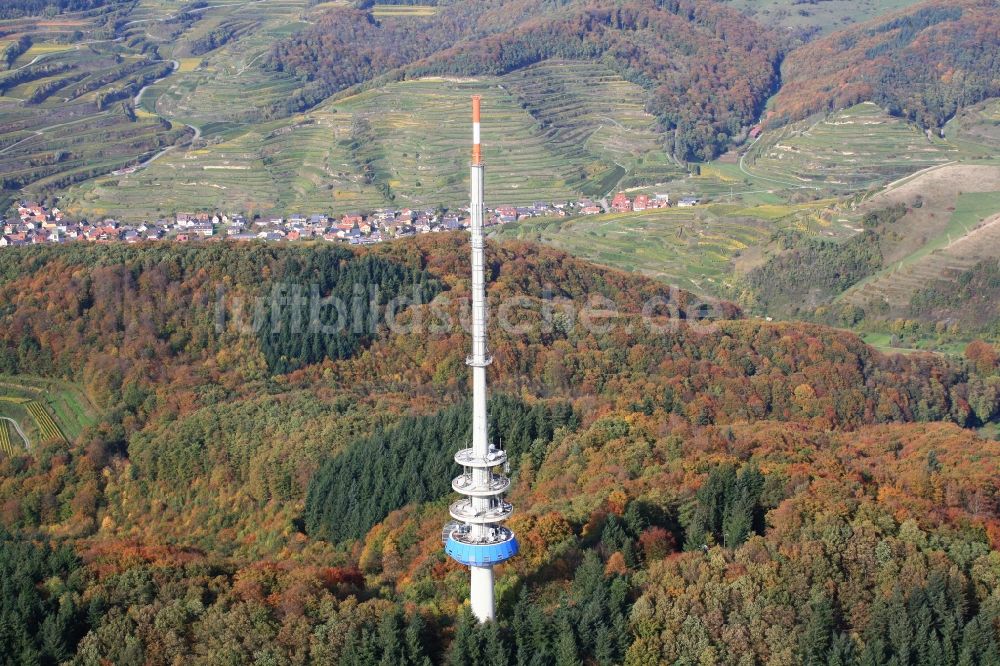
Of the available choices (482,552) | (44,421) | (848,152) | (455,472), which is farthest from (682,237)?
(482,552)

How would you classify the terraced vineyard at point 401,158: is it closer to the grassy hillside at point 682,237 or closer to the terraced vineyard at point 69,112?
the terraced vineyard at point 69,112

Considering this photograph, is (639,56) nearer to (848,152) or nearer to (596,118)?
(596,118)

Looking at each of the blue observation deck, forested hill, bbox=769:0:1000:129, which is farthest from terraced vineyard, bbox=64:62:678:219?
the blue observation deck

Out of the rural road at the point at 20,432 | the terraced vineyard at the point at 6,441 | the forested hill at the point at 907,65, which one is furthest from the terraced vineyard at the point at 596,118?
the terraced vineyard at the point at 6,441

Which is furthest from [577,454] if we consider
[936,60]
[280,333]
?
[936,60]

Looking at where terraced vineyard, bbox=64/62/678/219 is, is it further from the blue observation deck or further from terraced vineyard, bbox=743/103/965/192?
the blue observation deck

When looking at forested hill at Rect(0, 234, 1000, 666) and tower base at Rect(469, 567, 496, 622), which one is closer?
tower base at Rect(469, 567, 496, 622)
